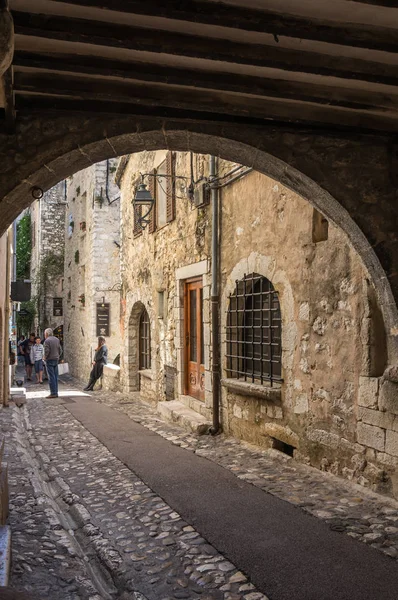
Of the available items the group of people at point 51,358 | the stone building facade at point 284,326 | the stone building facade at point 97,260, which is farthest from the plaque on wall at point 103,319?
the stone building facade at point 284,326

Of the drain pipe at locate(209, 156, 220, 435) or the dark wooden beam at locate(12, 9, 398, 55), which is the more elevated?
the dark wooden beam at locate(12, 9, 398, 55)

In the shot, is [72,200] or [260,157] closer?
[260,157]

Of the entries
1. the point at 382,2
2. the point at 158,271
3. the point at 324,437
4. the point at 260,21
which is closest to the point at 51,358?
the point at 158,271

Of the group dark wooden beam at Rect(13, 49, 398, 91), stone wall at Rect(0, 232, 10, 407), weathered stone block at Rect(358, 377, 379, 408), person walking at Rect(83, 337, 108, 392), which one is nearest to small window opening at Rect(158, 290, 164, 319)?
stone wall at Rect(0, 232, 10, 407)

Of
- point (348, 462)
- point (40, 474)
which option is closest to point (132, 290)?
point (40, 474)

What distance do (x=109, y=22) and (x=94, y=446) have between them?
204 inches

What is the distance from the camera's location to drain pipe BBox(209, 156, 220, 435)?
7551 mm

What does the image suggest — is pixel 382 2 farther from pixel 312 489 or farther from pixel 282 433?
pixel 282 433

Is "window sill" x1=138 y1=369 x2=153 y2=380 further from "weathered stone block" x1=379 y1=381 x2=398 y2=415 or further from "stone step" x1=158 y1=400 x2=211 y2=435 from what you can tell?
"weathered stone block" x1=379 y1=381 x2=398 y2=415

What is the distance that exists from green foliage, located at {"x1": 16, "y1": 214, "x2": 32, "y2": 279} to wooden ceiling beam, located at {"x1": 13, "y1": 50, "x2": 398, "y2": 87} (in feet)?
84.5

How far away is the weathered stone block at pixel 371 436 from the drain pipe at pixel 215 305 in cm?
293

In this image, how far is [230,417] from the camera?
287 inches

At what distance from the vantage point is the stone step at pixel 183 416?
24.9ft

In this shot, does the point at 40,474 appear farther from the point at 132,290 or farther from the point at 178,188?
the point at 132,290
